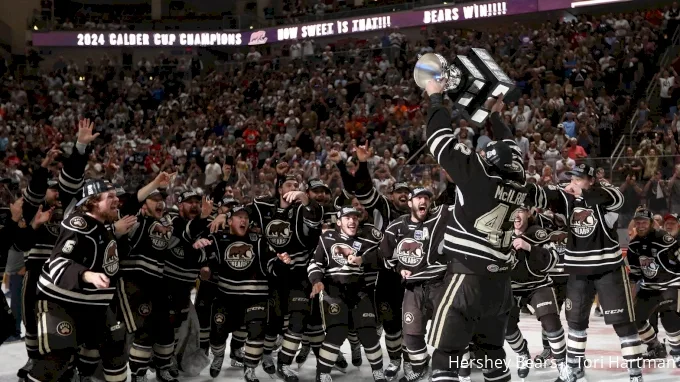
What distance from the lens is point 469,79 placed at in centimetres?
579

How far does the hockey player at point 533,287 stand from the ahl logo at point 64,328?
4.32 meters

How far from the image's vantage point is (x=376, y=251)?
351 inches

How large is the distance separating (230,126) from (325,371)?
17663 mm

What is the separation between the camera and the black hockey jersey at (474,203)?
5.72m

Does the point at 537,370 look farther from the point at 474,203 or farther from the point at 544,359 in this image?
the point at 474,203

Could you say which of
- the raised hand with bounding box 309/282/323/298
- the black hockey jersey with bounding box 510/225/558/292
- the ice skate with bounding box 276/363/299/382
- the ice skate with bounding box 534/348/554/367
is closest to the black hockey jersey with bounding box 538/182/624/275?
the black hockey jersey with bounding box 510/225/558/292

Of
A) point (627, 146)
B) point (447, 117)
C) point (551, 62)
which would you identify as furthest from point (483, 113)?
point (551, 62)

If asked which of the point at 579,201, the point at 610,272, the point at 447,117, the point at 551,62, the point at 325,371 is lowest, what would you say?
the point at 325,371

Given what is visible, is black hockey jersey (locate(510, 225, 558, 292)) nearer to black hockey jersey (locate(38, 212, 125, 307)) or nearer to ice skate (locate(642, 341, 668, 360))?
ice skate (locate(642, 341, 668, 360))

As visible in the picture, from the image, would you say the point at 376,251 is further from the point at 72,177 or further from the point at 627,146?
the point at 627,146

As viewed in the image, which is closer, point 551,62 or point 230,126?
point 551,62

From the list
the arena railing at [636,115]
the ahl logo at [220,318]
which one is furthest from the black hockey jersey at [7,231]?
the arena railing at [636,115]

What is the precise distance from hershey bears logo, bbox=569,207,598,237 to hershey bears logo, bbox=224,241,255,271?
333cm

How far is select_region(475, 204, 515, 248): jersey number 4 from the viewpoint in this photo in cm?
581
